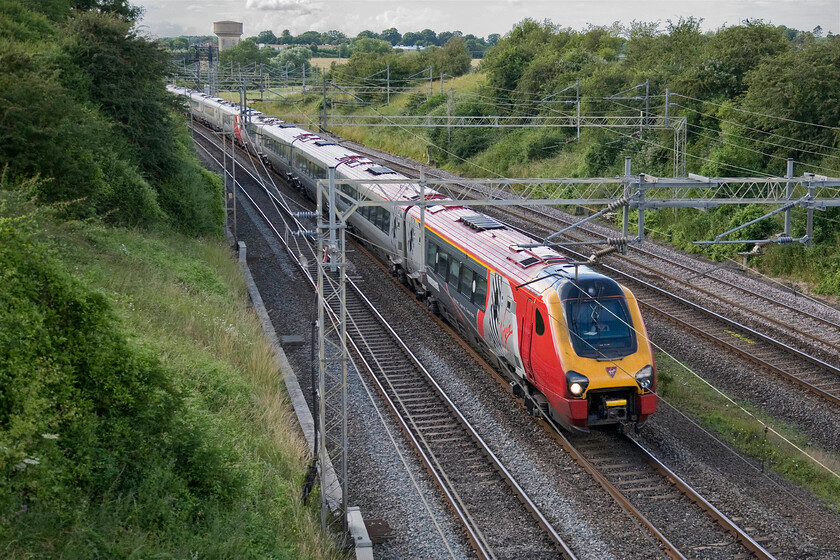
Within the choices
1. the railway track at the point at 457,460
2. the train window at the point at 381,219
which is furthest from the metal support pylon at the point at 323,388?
the train window at the point at 381,219

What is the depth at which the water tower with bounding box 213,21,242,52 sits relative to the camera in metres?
164

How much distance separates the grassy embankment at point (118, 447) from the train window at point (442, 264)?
20.3 ft

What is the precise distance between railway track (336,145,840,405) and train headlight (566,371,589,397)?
3026 mm

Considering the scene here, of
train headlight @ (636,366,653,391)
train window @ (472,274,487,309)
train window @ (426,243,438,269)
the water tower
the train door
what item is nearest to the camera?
train headlight @ (636,366,653,391)

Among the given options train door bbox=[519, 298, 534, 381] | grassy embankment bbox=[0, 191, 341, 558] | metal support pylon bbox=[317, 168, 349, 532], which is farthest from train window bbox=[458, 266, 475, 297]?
grassy embankment bbox=[0, 191, 341, 558]

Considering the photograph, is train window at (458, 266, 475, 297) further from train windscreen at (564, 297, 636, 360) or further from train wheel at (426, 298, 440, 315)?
train windscreen at (564, 297, 636, 360)

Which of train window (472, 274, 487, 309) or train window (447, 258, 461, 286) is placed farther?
train window (447, 258, 461, 286)

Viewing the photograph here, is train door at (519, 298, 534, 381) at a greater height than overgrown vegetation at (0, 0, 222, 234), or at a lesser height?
lesser

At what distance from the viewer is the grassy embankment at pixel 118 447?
25.8 ft

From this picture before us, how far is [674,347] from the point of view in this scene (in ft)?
60.8

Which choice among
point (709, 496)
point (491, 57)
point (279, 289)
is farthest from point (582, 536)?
point (491, 57)

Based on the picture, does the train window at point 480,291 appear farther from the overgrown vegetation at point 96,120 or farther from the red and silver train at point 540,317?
the overgrown vegetation at point 96,120

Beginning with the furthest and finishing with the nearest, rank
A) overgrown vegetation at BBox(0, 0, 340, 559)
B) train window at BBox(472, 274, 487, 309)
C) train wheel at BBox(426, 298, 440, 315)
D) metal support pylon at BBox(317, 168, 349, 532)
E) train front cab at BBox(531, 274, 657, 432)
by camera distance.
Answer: train wheel at BBox(426, 298, 440, 315) < train window at BBox(472, 274, 487, 309) < train front cab at BBox(531, 274, 657, 432) < metal support pylon at BBox(317, 168, 349, 532) < overgrown vegetation at BBox(0, 0, 340, 559)

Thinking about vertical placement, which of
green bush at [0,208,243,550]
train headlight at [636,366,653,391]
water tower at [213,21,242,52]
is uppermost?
water tower at [213,21,242,52]
